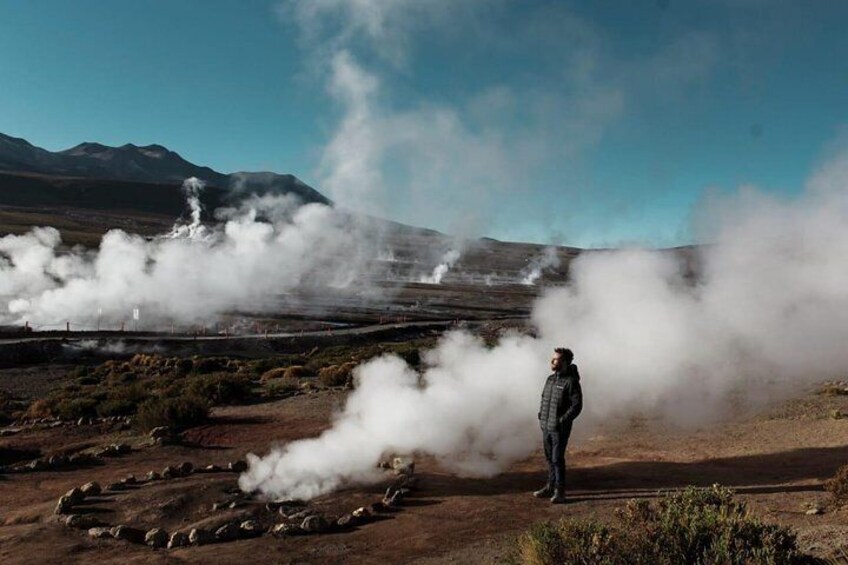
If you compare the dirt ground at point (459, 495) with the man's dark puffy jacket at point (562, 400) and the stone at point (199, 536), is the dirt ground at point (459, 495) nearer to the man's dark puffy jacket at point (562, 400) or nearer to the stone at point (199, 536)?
the stone at point (199, 536)

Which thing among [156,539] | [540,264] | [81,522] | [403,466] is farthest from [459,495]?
[540,264]

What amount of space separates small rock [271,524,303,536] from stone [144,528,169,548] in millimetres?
1355

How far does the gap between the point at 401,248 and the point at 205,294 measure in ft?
304

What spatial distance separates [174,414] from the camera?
15602 mm

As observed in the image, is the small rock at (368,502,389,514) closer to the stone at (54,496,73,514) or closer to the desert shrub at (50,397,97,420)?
the stone at (54,496,73,514)

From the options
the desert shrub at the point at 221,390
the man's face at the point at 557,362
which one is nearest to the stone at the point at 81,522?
the man's face at the point at 557,362

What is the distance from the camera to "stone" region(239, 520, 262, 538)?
7617 millimetres

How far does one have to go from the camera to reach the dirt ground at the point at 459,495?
6965 mm

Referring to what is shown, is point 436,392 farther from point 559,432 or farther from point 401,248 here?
point 401,248

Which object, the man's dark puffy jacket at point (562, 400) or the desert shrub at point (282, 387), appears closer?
the man's dark puffy jacket at point (562, 400)

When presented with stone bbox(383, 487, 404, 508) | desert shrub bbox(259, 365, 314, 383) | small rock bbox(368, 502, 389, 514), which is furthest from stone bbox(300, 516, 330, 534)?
desert shrub bbox(259, 365, 314, 383)

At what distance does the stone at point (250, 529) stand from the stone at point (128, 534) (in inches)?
52.0

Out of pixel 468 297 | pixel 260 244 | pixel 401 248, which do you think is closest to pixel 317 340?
pixel 260 244

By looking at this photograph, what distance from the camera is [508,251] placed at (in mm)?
171875
